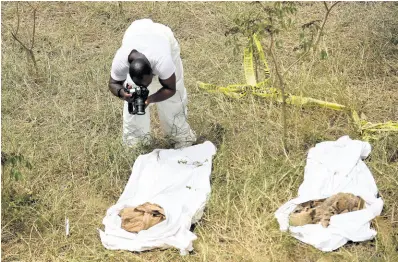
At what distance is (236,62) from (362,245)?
2.25m

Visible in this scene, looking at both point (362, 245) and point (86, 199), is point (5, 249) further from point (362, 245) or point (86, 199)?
point (362, 245)

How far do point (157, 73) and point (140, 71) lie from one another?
8.1 inches

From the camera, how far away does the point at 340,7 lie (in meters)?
5.69

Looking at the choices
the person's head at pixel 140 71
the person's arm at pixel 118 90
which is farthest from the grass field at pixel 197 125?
the person's head at pixel 140 71

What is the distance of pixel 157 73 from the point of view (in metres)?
3.47

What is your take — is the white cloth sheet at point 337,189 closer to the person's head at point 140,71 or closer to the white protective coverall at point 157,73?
the white protective coverall at point 157,73

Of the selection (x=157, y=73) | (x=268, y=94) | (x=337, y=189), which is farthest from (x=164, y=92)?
(x=337, y=189)

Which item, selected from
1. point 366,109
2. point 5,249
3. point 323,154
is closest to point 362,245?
point 323,154

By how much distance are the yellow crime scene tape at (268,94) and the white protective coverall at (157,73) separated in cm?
60

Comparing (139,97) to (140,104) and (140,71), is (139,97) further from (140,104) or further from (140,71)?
(140,71)

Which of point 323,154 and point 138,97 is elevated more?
point 138,97

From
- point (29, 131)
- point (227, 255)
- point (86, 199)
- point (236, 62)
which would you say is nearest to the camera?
point (227, 255)

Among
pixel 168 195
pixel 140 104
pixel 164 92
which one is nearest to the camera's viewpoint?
pixel 140 104

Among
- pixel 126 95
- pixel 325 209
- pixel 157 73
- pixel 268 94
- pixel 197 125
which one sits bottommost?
pixel 325 209
